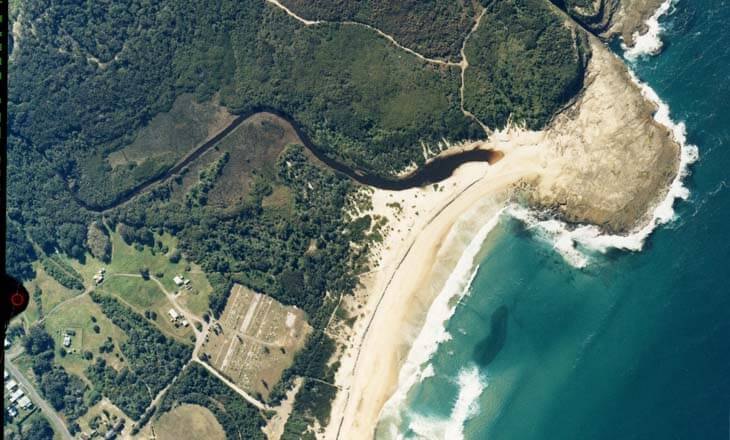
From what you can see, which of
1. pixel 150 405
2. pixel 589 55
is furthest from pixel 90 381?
pixel 589 55

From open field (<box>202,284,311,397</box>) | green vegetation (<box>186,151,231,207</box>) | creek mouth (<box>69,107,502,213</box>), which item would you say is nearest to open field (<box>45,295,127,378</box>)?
open field (<box>202,284,311,397</box>)

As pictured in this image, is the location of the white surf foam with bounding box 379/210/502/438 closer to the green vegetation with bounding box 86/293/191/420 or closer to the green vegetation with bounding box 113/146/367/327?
the green vegetation with bounding box 113/146/367/327

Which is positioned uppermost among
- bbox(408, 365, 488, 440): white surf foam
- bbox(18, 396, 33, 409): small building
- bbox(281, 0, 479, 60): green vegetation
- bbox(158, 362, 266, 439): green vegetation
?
bbox(281, 0, 479, 60): green vegetation

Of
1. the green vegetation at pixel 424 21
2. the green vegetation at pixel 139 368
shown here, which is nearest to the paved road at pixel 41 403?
the green vegetation at pixel 139 368

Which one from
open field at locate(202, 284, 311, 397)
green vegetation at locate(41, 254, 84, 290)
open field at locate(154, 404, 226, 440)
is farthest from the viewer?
green vegetation at locate(41, 254, 84, 290)

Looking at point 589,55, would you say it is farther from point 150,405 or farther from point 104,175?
point 150,405

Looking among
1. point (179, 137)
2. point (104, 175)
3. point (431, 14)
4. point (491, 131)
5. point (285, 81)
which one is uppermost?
point (431, 14)
